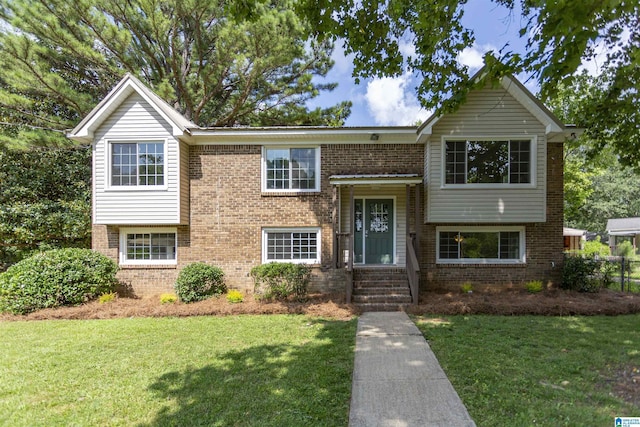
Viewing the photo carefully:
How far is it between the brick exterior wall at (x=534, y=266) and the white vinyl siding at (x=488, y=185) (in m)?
0.86

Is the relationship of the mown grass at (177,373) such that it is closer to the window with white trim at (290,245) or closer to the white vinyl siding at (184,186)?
the window with white trim at (290,245)

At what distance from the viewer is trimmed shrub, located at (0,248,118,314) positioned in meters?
8.09

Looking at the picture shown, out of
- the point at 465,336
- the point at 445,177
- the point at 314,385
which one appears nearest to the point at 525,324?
the point at 465,336

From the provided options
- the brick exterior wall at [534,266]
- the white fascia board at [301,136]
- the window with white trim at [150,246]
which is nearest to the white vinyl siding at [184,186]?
the white fascia board at [301,136]

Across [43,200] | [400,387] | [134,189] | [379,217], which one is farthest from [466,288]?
[43,200]

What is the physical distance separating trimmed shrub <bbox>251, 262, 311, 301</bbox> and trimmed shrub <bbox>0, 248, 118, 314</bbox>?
4657 mm

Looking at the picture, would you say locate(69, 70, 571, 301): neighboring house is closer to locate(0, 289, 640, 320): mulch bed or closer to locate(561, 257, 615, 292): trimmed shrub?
locate(561, 257, 615, 292): trimmed shrub

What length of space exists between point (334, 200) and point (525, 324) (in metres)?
5.99

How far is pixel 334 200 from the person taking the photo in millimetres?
10125

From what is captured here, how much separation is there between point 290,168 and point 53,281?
7.39 m

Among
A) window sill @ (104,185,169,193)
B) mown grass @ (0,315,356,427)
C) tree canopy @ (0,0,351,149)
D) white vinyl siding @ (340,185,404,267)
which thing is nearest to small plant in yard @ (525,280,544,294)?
white vinyl siding @ (340,185,404,267)

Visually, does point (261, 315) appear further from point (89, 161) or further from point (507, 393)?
point (89, 161)

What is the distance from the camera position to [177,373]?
4.60 metres

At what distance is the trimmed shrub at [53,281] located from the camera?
318 inches
